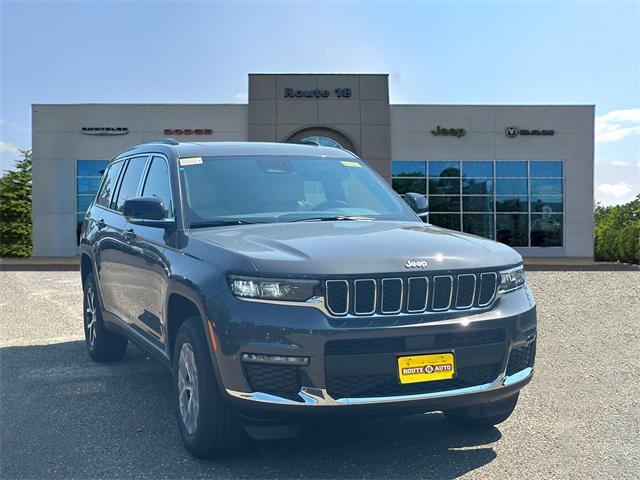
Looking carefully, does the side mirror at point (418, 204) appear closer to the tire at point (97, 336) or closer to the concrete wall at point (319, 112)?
the tire at point (97, 336)

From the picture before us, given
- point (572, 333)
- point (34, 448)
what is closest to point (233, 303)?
point (34, 448)

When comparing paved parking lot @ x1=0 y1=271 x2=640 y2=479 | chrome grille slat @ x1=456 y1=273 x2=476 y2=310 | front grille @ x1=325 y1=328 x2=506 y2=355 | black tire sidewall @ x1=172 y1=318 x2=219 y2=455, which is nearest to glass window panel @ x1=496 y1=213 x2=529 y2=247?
paved parking lot @ x1=0 y1=271 x2=640 y2=479

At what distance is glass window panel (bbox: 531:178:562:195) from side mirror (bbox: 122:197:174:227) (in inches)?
1121

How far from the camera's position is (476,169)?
3122 cm

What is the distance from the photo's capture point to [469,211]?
31.5 m

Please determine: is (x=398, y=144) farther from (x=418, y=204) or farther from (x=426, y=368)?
(x=426, y=368)

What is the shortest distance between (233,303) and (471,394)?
1407 mm

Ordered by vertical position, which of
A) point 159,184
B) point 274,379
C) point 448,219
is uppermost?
point 159,184

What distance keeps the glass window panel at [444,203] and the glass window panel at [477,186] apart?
23.1 inches

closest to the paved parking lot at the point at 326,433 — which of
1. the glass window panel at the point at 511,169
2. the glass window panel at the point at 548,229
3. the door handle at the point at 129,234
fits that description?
the door handle at the point at 129,234

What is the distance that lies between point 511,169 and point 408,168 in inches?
174

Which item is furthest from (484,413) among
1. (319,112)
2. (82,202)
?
(82,202)

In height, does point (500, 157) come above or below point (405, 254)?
above

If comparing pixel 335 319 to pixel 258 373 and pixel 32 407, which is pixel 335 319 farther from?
pixel 32 407
